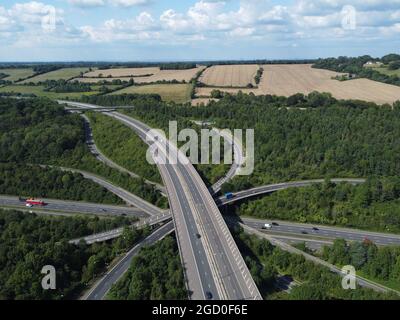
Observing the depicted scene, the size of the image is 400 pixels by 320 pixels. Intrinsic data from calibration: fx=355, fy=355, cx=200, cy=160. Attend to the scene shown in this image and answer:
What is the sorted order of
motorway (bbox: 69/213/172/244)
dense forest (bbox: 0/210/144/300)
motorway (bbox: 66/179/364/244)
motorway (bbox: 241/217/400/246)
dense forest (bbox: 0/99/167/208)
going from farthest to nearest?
dense forest (bbox: 0/99/167/208) < motorway (bbox: 66/179/364/244) < motorway (bbox: 241/217/400/246) < motorway (bbox: 69/213/172/244) < dense forest (bbox: 0/210/144/300)

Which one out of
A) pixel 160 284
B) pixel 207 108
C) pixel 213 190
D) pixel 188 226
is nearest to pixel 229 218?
pixel 213 190

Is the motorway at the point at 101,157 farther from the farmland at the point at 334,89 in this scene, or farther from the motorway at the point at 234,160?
the farmland at the point at 334,89

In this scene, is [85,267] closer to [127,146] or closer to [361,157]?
[127,146]

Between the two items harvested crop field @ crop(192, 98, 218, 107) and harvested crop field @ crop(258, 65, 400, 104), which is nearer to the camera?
harvested crop field @ crop(258, 65, 400, 104)

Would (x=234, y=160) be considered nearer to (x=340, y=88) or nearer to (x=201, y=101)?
(x=201, y=101)

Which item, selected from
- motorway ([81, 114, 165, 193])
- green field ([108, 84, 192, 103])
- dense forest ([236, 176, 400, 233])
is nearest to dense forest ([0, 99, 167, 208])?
motorway ([81, 114, 165, 193])

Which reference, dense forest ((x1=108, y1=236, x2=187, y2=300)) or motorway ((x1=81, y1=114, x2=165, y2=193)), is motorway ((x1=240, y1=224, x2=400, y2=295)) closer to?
dense forest ((x1=108, y1=236, x2=187, y2=300))

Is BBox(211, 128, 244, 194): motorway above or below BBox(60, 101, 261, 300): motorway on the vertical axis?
above
